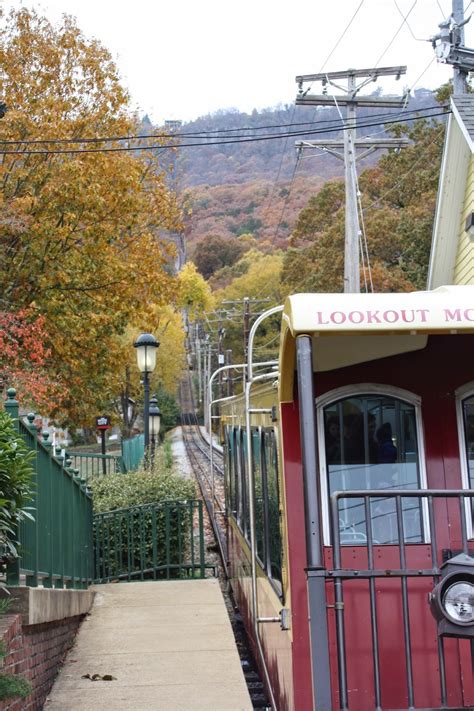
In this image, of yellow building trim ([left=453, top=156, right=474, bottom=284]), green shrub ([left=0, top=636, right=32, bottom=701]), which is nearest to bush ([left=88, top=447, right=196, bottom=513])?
yellow building trim ([left=453, top=156, right=474, bottom=284])

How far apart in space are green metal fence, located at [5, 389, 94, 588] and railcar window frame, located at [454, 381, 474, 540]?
112 inches

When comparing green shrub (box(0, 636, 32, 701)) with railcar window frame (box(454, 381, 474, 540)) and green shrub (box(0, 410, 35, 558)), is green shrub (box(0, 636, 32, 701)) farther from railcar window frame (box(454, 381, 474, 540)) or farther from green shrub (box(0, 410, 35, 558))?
railcar window frame (box(454, 381, 474, 540))

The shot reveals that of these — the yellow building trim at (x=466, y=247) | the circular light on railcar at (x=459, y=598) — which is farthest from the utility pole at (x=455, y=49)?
the circular light on railcar at (x=459, y=598)

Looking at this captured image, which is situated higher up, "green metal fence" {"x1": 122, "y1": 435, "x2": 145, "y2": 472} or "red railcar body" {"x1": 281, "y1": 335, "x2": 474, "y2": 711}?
"green metal fence" {"x1": 122, "y1": 435, "x2": 145, "y2": 472}

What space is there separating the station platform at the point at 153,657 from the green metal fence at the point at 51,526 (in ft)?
2.17

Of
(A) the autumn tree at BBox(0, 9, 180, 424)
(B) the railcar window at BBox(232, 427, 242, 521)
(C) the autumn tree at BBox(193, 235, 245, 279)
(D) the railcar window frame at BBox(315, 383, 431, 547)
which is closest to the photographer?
(D) the railcar window frame at BBox(315, 383, 431, 547)

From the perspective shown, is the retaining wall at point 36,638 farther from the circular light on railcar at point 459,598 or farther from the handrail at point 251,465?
the circular light on railcar at point 459,598

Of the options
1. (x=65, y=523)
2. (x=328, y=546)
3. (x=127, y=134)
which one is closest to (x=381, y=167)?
(x=127, y=134)

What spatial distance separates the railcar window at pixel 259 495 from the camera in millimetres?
7500

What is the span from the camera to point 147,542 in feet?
46.3

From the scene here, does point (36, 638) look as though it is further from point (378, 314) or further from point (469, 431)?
point (378, 314)

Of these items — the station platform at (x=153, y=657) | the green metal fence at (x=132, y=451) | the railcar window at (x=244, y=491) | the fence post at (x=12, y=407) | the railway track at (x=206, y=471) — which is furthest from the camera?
the green metal fence at (x=132, y=451)

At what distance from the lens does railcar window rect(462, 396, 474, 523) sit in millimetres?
5758

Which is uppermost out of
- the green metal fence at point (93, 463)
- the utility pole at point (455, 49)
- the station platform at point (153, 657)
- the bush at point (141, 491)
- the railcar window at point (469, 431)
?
the utility pole at point (455, 49)
